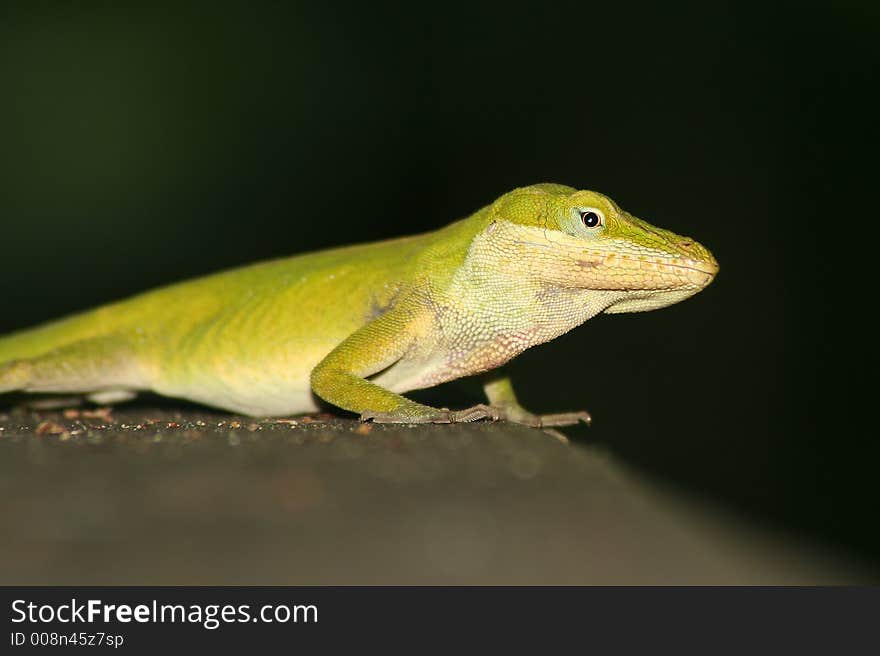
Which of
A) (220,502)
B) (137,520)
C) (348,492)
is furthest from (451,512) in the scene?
(137,520)

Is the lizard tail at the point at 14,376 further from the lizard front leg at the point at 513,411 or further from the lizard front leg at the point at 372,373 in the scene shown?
the lizard front leg at the point at 513,411

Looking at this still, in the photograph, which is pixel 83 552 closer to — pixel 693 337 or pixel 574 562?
pixel 574 562

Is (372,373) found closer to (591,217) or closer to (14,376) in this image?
(591,217)

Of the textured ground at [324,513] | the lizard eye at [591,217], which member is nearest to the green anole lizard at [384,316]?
the lizard eye at [591,217]

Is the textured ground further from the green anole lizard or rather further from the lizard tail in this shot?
the lizard tail

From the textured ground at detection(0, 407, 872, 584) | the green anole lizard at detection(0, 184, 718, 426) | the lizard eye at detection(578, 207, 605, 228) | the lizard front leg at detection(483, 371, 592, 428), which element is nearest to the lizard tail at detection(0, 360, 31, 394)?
the green anole lizard at detection(0, 184, 718, 426)

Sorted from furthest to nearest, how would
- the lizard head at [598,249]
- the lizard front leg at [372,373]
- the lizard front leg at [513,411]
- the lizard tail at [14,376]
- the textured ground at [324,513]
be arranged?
the lizard tail at [14,376], the lizard front leg at [513,411], the lizard head at [598,249], the lizard front leg at [372,373], the textured ground at [324,513]

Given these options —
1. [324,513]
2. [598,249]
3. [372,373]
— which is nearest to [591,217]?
[598,249]
